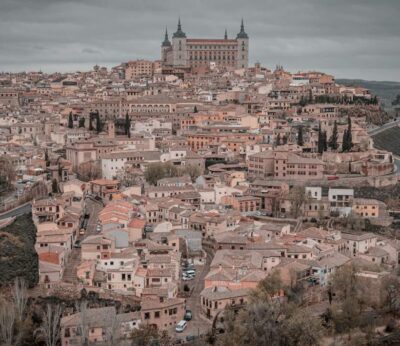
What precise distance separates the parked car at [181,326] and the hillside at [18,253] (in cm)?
419

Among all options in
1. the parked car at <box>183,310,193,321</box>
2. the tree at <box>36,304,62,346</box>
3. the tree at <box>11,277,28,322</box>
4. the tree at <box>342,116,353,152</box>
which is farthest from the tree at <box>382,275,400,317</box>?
the tree at <box>342,116,353,152</box>

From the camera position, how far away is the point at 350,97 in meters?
51.8

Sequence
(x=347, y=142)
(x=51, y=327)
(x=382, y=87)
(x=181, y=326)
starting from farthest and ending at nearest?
1. (x=382, y=87)
2. (x=347, y=142)
3. (x=181, y=326)
4. (x=51, y=327)

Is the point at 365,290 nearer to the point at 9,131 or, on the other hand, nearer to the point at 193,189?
the point at 193,189

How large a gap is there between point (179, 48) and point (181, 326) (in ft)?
183

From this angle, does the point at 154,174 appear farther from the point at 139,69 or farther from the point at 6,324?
the point at 139,69

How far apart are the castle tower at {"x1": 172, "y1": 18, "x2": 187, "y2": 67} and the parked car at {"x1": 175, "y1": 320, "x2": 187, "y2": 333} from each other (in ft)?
180

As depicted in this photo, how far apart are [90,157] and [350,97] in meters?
23.6

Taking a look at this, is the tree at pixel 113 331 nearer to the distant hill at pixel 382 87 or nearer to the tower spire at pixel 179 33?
the tower spire at pixel 179 33

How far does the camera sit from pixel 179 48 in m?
71.8

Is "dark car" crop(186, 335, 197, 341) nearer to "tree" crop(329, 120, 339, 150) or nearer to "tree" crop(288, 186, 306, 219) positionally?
"tree" crop(288, 186, 306, 219)

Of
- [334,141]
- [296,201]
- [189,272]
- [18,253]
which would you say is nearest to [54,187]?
[18,253]

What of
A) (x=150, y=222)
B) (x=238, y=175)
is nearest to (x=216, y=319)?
(x=150, y=222)

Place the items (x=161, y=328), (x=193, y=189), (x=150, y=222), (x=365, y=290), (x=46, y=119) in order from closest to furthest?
(x=161, y=328) → (x=365, y=290) → (x=150, y=222) → (x=193, y=189) → (x=46, y=119)
